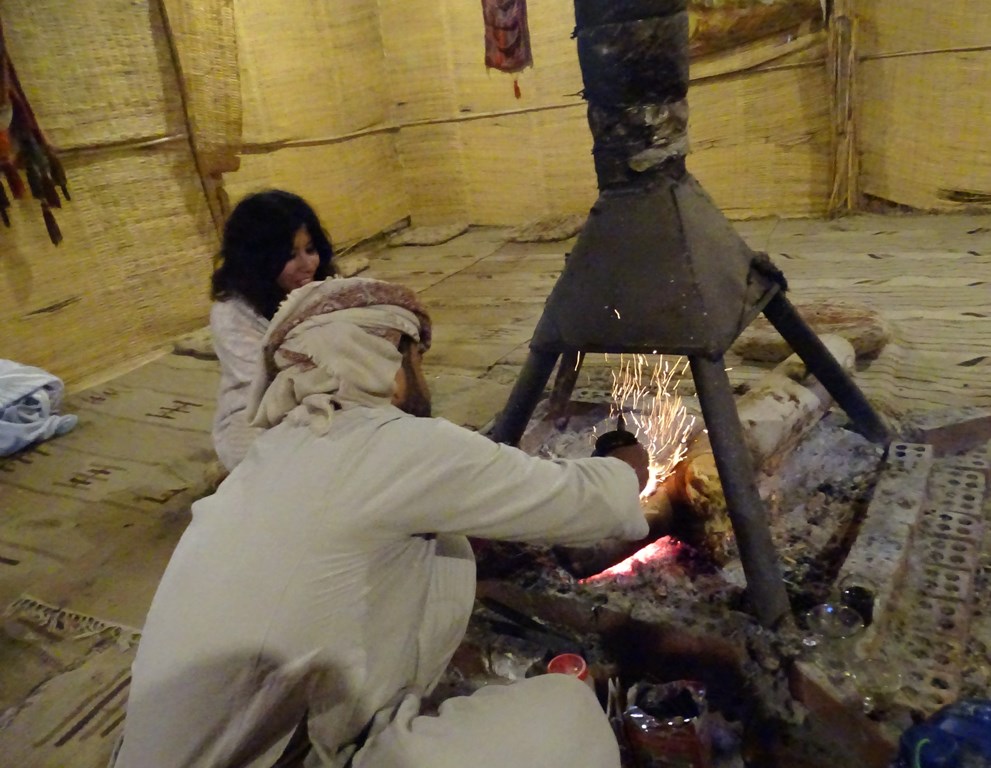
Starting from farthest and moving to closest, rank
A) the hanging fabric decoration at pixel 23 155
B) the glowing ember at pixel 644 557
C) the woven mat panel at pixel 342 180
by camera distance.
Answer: the woven mat panel at pixel 342 180 < the hanging fabric decoration at pixel 23 155 < the glowing ember at pixel 644 557

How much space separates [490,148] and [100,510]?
192 inches

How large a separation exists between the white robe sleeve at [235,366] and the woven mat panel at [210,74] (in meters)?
2.95

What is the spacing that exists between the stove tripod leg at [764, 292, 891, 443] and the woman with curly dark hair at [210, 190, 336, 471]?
1644 millimetres

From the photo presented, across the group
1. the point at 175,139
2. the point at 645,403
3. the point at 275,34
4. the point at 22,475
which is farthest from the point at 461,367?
the point at 275,34

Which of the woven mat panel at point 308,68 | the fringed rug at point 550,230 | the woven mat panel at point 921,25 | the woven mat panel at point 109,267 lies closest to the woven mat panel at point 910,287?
the woven mat panel at point 921,25

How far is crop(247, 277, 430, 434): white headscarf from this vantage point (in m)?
1.44

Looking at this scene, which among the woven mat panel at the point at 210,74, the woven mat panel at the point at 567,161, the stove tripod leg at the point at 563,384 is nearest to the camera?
the stove tripod leg at the point at 563,384

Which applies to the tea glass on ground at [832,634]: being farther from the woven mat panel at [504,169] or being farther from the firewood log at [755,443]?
the woven mat panel at [504,169]

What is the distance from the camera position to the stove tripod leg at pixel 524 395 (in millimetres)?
2156

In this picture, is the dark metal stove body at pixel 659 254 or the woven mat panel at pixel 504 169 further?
the woven mat panel at pixel 504 169

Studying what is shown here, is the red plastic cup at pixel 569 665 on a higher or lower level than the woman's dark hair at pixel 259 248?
lower

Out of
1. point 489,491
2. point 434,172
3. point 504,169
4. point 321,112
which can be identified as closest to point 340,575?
point 489,491

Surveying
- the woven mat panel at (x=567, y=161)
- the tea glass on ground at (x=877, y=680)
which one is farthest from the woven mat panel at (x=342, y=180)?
the tea glass on ground at (x=877, y=680)

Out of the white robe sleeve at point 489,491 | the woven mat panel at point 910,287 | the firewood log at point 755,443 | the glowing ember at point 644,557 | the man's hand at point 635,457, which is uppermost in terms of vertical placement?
the white robe sleeve at point 489,491
